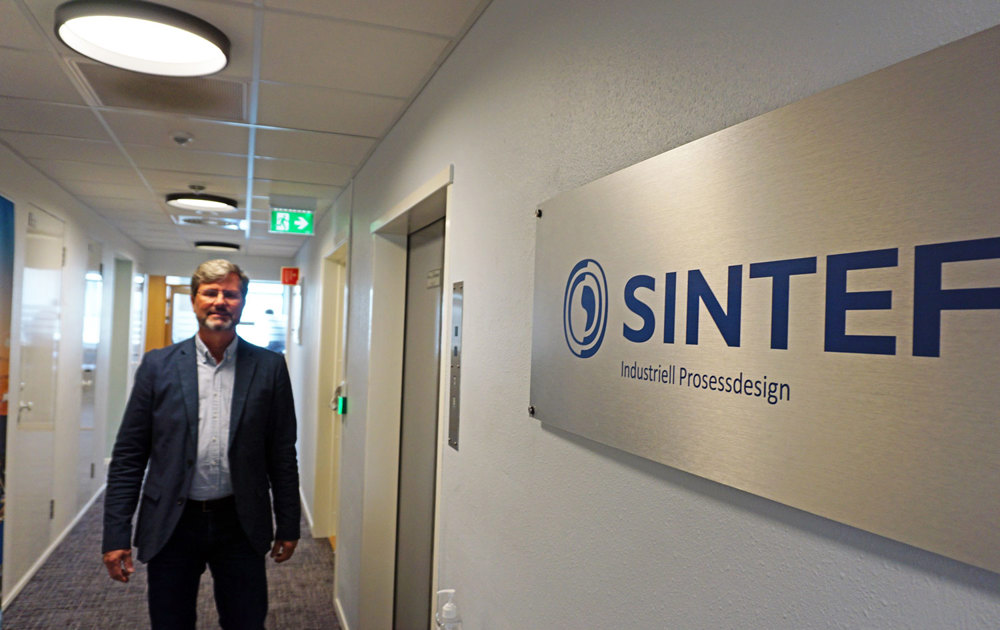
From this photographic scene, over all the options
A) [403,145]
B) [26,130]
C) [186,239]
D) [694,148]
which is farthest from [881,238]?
[186,239]

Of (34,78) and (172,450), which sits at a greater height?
(34,78)

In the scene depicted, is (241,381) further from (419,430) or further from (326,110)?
(326,110)

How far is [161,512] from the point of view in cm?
221

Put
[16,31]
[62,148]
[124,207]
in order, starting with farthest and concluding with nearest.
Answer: [124,207] → [62,148] → [16,31]

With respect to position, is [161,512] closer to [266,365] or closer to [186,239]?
[266,365]

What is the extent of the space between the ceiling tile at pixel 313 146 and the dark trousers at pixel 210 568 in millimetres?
1819

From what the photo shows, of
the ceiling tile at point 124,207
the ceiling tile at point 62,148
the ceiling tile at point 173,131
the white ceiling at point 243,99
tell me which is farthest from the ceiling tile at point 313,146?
the ceiling tile at point 124,207

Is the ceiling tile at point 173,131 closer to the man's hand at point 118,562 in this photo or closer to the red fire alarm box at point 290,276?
the man's hand at point 118,562

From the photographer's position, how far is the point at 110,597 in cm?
396

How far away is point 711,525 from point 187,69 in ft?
7.79

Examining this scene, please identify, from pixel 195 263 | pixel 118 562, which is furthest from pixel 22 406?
pixel 195 263

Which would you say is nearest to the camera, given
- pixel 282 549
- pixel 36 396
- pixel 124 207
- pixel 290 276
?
pixel 282 549

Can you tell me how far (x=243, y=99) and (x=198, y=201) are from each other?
8.21 feet

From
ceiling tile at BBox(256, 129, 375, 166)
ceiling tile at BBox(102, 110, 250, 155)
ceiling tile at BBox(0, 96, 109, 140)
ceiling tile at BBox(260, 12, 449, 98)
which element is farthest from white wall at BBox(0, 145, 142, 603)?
ceiling tile at BBox(260, 12, 449, 98)
